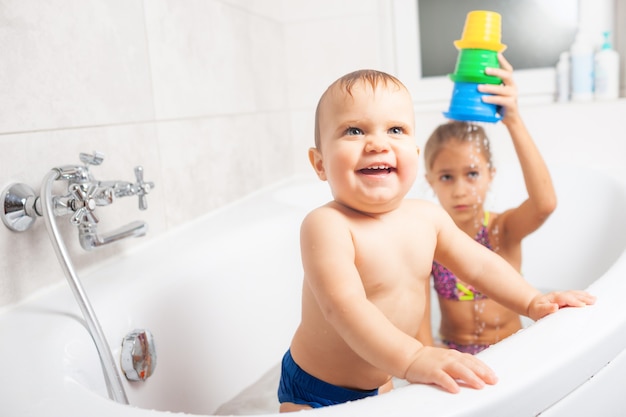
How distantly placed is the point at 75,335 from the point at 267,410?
1.47 ft

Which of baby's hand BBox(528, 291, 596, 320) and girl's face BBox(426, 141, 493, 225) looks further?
girl's face BBox(426, 141, 493, 225)

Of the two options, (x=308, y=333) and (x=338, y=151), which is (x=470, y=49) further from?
(x=308, y=333)

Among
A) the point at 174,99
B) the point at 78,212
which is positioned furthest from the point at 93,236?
the point at 174,99

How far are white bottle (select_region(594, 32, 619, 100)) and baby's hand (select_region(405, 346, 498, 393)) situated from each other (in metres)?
1.64

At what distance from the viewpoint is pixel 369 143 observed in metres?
0.89

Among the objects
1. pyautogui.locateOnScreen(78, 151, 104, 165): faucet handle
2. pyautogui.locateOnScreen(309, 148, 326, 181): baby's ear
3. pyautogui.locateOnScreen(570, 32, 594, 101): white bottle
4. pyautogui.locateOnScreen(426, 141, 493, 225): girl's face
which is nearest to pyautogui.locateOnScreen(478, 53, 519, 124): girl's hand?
pyautogui.locateOnScreen(426, 141, 493, 225): girl's face

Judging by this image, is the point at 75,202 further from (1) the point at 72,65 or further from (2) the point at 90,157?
(1) the point at 72,65

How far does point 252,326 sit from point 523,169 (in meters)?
0.67

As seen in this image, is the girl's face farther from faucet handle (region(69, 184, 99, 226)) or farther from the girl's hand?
faucet handle (region(69, 184, 99, 226))

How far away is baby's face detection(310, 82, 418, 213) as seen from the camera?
90 cm

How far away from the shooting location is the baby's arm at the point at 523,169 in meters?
1.24

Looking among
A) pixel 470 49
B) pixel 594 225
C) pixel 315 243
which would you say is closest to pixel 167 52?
pixel 470 49

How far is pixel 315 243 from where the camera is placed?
35.9 inches

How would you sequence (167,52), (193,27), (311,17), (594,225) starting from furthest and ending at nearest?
(311,17) < (594,225) < (193,27) < (167,52)
